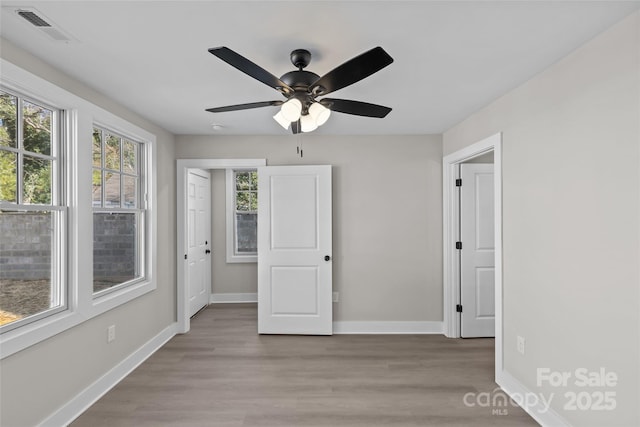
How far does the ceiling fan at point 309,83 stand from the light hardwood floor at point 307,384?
6.42 feet

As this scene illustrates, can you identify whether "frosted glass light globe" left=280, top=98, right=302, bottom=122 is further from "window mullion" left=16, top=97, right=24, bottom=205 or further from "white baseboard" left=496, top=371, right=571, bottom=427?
"white baseboard" left=496, top=371, right=571, bottom=427

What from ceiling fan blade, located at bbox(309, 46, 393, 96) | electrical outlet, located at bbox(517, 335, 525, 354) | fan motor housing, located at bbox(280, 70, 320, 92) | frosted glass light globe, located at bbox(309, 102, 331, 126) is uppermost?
fan motor housing, located at bbox(280, 70, 320, 92)

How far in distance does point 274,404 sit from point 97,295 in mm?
1586

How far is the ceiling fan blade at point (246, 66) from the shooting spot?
1478 millimetres

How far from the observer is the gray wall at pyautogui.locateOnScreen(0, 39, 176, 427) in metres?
2.00

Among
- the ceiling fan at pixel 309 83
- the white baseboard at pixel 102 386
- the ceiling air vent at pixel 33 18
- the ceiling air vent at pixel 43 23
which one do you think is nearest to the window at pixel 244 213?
the white baseboard at pixel 102 386

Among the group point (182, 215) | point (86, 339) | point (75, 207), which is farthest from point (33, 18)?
point (182, 215)

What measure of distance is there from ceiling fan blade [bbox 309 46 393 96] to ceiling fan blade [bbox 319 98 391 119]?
20cm

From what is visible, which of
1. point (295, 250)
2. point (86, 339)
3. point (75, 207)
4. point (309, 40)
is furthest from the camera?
point (295, 250)

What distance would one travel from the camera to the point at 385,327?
13.7 feet

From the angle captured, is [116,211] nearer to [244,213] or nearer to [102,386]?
[102,386]

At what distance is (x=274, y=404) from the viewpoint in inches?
102

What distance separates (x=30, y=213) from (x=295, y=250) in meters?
2.47

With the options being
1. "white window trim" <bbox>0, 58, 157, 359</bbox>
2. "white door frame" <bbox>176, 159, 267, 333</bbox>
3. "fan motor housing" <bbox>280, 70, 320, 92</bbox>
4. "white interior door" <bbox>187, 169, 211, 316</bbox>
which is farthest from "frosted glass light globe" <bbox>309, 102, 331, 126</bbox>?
"white interior door" <bbox>187, 169, 211, 316</bbox>
